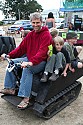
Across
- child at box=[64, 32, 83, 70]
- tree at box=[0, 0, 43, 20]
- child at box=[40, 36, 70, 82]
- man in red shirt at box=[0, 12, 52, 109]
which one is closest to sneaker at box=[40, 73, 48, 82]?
child at box=[40, 36, 70, 82]

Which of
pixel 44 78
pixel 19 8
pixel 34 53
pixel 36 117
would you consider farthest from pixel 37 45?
pixel 19 8

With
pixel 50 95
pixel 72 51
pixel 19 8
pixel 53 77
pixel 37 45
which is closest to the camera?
pixel 53 77

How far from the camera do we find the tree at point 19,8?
214ft

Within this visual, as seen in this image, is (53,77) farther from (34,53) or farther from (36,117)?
(36,117)

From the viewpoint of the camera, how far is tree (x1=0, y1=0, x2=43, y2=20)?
65.2m

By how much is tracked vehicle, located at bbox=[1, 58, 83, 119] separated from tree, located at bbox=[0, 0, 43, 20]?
6069cm

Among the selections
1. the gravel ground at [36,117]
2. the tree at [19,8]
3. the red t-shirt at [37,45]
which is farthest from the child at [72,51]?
the tree at [19,8]

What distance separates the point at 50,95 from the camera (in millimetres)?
3508

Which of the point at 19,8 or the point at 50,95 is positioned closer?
the point at 50,95

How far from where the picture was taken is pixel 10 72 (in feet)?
12.6

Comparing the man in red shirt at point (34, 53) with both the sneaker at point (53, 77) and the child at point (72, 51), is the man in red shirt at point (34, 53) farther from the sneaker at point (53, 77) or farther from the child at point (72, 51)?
the child at point (72, 51)

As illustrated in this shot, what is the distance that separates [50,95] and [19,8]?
2552 inches

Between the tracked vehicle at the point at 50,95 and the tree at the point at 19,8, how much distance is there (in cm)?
6069

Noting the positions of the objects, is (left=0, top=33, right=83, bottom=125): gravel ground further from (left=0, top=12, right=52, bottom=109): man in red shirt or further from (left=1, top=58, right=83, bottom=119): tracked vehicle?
(left=0, top=12, right=52, bottom=109): man in red shirt
